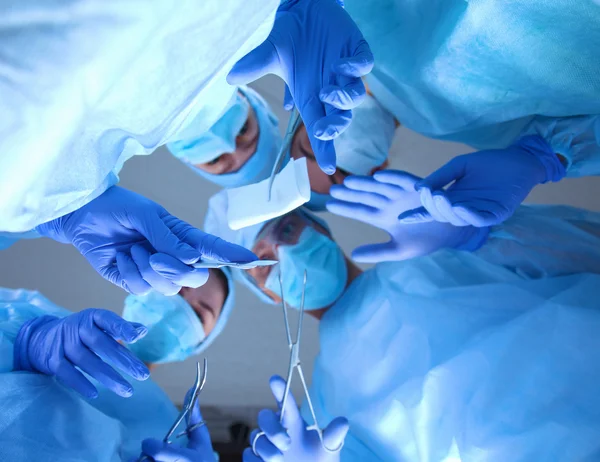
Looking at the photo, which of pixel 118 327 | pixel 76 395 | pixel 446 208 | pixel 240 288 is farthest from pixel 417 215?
pixel 240 288

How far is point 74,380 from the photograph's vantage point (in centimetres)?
87

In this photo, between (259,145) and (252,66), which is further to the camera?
(259,145)

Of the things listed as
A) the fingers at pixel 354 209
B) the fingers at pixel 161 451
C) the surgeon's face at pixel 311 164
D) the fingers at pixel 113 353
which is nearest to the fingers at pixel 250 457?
the fingers at pixel 161 451

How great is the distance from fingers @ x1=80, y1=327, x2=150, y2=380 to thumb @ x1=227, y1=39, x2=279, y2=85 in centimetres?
45

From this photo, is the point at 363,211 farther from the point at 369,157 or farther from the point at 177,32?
the point at 177,32

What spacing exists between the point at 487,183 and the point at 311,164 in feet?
1.30

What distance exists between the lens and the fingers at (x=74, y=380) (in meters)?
0.86

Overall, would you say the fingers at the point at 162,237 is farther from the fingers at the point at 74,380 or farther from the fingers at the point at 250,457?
the fingers at the point at 250,457

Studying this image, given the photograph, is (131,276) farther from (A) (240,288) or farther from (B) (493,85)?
(A) (240,288)

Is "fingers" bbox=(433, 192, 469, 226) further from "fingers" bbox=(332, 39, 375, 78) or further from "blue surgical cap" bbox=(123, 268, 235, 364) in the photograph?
"blue surgical cap" bbox=(123, 268, 235, 364)

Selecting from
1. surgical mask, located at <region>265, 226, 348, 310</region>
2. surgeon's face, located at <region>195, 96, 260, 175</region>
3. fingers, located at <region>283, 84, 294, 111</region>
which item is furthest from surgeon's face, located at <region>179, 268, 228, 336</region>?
fingers, located at <region>283, 84, 294, 111</region>

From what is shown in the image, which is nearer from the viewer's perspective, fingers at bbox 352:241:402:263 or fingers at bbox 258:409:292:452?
fingers at bbox 258:409:292:452

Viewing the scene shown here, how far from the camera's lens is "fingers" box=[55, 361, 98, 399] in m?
0.86

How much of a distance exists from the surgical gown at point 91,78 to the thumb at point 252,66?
0.16m
